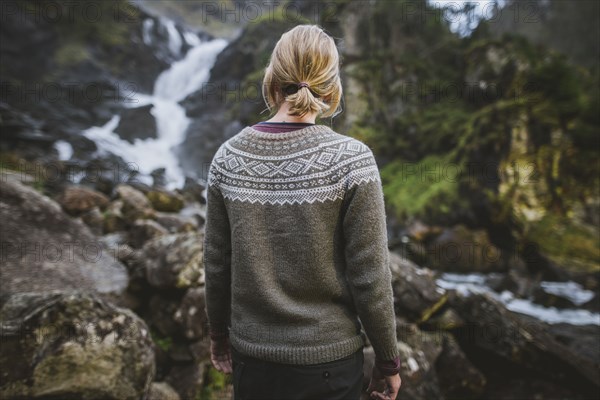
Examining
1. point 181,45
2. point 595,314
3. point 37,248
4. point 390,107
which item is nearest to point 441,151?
point 390,107

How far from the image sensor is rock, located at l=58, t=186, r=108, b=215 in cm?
810

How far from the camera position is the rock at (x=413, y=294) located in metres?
4.17

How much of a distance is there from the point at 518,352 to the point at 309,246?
168 inches

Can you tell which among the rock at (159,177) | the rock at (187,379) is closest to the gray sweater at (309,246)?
the rock at (187,379)

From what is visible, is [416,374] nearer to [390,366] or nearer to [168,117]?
[390,366]

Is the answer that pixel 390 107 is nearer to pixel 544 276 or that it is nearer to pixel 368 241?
pixel 544 276

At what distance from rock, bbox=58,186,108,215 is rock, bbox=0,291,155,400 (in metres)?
6.51

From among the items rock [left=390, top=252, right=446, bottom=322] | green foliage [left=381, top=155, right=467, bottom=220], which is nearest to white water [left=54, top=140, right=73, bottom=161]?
green foliage [left=381, top=155, right=467, bottom=220]

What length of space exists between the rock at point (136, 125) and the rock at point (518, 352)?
2805 centimetres

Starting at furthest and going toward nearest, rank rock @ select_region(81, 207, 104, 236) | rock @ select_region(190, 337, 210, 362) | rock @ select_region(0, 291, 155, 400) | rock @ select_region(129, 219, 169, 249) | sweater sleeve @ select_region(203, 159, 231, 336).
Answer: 1. rock @ select_region(81, 207, 104, 236)
2. rock @ select_region(129, 219, 169, 249)
3. rock @ select_region(190, 337, 210, 362)
4. rock @ select_region(0, 291, 155, 400)
5. sweater sleeve @ select_region(203, 159, 231, 336)

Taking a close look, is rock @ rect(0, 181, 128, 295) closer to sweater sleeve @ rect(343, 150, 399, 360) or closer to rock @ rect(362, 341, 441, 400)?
rock @ rect(362, 341, 441, 400)

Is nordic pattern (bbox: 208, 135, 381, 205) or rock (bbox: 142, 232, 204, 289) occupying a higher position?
A: nordic pattern (bbox: 208, 135, 381, 205)

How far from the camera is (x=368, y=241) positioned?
54.1 inches

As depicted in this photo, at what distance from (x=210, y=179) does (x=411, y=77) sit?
22092mm
